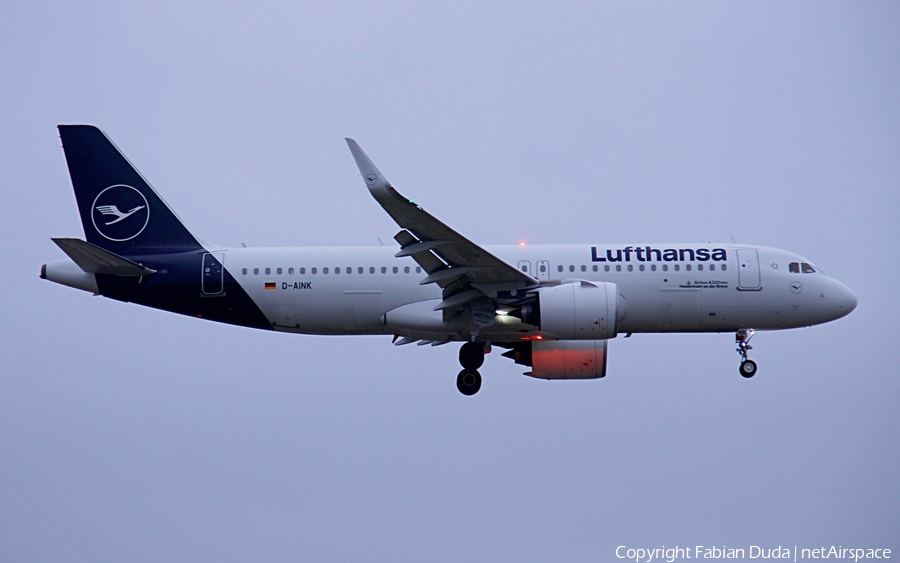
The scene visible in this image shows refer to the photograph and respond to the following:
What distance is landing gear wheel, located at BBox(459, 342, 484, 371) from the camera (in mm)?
27031

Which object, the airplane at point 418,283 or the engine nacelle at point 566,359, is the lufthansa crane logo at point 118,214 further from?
the engine nacelle at point 566,359

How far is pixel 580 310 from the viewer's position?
2403 cm

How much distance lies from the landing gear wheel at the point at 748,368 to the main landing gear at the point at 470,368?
7330 mm

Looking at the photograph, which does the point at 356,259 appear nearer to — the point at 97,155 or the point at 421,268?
the point at 421,268

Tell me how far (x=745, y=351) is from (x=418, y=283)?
9349 mm

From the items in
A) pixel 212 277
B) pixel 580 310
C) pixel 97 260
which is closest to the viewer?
pixel 580 310

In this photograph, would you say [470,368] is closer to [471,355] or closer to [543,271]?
[471,355]

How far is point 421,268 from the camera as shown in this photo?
26234mm

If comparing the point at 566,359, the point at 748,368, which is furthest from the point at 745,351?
the point at 566,359

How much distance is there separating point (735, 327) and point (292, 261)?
11941 mm

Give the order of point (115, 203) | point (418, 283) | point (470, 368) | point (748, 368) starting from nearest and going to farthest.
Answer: point (418, 283) < point (470, 368) < point (115, 203) < point (748, 368)

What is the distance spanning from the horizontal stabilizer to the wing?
7.46 meters

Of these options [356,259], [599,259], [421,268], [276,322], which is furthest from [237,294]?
[599,259]

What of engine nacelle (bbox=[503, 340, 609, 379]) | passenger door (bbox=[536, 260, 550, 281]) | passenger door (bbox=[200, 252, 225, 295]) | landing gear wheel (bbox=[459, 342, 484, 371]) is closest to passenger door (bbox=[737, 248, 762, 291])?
engine nacelle (bbox=[503, 340, 609, 379])
